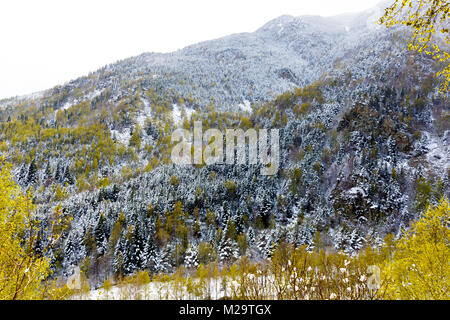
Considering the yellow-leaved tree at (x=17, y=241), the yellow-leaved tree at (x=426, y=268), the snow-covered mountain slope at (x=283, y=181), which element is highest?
the yellow-leaved tree at (x=17, y=241)

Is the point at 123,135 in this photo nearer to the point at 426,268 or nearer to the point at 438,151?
the point at 438,151

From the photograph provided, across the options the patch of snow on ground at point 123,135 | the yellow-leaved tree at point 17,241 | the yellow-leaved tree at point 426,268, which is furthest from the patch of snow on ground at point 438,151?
the patch of snow on ground at point 123,135

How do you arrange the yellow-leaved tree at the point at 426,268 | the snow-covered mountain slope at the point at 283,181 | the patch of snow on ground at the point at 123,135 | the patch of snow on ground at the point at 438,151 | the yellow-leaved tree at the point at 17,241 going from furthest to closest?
1. the patch of snow on ground at the point at 123,135
2. the patch of snow on ground at the point at 438,151
3. the snow-covered mountain slope at the point at 283,181
4. the yellow-leaved tree at the point at 426,268
5. the yellow-leaved tree at the point at 17,241

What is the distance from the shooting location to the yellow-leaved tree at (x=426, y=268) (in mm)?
8884

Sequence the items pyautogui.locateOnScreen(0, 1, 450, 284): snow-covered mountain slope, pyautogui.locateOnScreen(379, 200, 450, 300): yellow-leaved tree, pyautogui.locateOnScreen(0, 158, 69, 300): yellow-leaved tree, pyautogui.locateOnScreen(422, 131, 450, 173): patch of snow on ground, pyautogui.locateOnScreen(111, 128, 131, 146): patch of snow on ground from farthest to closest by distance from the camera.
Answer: pyautogui.locateOnScreen(111, 128, 131, 146): patch of snow on ground
pyautogui.locateOnScreen(422, 131, 450, 173): patch of snow on ground
pyautogui.locateOnScreen(0, 1, 450, 284): snow-covered mountain slope
pyautogui.locateOnScreen(379, 200, 450, 300): yellow-leaved tree
pyautogui.locateOnScreen(0, 158, 69, 300): yellow-leaved tree

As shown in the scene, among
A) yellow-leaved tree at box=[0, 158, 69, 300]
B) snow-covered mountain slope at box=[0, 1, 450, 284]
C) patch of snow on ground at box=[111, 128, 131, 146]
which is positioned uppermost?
yellow-leaved tree at box=[0, 158, 69, 300]

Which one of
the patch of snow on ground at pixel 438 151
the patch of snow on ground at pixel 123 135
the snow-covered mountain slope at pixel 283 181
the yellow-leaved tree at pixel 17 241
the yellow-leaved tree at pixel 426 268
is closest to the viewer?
the yellow-leaved tree at pixel 17 241

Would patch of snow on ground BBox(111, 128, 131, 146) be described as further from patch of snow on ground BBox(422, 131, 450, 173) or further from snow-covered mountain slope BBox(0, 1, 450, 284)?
patch of snow on ground BBox(422, 131, 450, 173)

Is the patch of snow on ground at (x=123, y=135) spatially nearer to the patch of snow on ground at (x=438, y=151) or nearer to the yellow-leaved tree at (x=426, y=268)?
the patch of snow on ground at (x=438, y=151)

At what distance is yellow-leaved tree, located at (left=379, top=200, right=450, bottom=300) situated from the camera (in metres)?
8.88

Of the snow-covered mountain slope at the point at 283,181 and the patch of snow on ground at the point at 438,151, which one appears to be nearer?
the snow-covered mountain slope at the point at 283,181

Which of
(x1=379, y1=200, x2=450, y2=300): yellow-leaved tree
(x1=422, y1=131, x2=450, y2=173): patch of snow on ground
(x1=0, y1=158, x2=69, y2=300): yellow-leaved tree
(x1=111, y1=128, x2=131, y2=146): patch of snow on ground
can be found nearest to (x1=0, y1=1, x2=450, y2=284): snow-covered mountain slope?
(x1=422, y1=131, x2=450, y2=173): patch of snow on ground

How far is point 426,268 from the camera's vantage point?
10.4 metres
